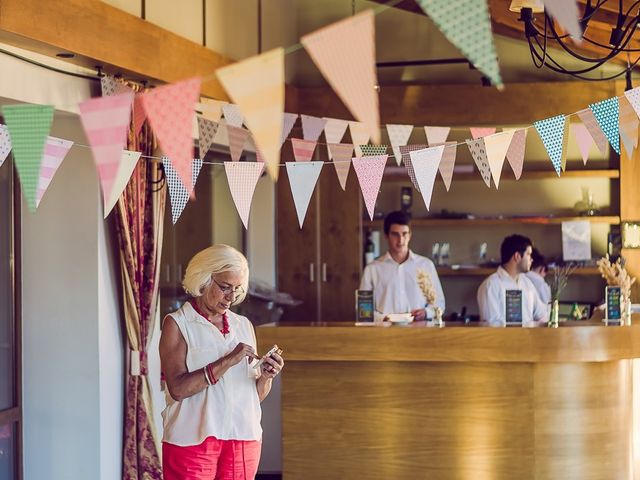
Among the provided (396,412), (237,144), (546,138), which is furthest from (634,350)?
(237,144)

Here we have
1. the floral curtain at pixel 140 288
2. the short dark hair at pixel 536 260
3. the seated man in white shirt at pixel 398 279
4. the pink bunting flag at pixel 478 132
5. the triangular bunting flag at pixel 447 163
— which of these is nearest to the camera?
the triangular bunting flag at pixel 447 163

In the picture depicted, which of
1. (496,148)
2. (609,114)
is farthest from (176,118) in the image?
(609,114)

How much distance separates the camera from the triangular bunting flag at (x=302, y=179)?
434 centimetres

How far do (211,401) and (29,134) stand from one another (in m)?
1.10

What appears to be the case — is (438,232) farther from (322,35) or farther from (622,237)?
(322,35)

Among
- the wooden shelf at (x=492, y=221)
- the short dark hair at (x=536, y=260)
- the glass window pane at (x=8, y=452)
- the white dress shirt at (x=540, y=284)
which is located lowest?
the glass window pane at (x=8, y=452)

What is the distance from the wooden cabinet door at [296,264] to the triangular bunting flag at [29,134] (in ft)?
15.6

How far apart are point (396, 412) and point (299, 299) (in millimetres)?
2488

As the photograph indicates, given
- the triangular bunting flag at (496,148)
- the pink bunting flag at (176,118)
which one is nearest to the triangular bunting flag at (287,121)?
the triangular bunting flag at (496,148)

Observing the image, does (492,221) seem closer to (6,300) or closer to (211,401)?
(6,300)

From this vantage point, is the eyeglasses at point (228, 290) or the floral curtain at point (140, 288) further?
the floral curtain at point (140, 288)

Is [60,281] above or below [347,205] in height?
below

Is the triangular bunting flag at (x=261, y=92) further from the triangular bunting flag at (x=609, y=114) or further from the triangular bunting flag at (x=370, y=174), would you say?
the triangular bunting flag at (x=609, y=114)

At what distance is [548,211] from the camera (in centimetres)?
802
